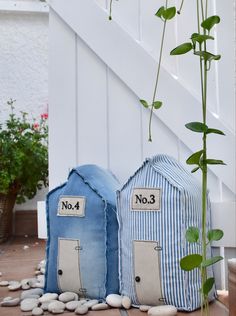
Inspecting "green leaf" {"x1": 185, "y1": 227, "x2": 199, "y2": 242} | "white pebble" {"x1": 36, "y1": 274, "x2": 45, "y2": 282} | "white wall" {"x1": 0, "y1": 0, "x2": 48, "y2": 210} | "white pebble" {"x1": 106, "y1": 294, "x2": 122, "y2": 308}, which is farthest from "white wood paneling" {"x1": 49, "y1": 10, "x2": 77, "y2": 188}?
"white wall" {"x1": 0, "y1": 0, "x2": 48, "y2": 210}

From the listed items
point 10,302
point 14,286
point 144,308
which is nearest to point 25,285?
point 14,286

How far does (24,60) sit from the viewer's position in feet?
7.04

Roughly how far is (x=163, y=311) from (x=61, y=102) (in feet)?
2.08

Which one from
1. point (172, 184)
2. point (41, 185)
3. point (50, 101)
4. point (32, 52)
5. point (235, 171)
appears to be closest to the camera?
point (172, 184)

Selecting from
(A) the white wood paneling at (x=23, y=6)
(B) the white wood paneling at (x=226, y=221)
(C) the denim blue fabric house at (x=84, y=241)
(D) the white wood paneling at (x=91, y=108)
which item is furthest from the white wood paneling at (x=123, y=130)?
(A) the white wood paneling at (x=23, y=6)

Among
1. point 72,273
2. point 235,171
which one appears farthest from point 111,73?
point 72,273

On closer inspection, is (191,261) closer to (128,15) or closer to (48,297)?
(48,297)

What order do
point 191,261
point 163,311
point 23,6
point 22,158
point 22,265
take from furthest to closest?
1. point 23,6
2. point 22,158
3. point 22,265
4. point 163,311
5. point 191,261

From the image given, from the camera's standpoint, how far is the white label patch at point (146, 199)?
79 cm

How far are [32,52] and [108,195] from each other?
1571 mm

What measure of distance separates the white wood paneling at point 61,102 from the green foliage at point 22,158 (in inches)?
28.0

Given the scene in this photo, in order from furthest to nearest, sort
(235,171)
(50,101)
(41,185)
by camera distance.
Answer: (41,185) → (50,101) → (235,171)

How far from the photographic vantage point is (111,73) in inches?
40.8

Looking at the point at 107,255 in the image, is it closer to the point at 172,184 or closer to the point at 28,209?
the point at 172,184
